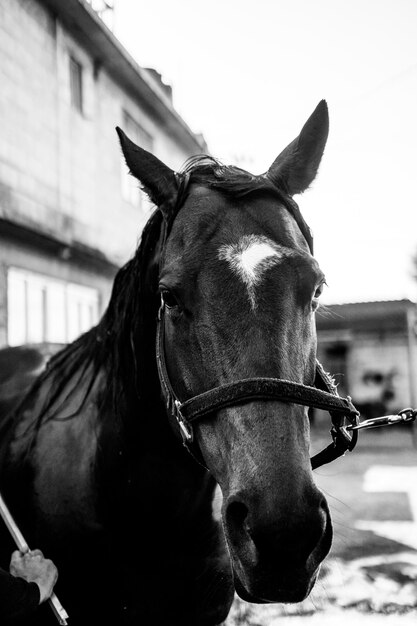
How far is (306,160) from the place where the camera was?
89.5 inches

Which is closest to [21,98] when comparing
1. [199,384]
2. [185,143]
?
[185,143]

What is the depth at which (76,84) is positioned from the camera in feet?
30.8

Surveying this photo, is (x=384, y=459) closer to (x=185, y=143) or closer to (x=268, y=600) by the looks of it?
(x=185, y=143)

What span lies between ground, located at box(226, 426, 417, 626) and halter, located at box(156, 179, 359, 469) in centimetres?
26

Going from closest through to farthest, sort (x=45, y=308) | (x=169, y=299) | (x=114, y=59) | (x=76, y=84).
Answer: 1. (x=169, y=299)
2. (x=45, y=308)
3. (x=76, y=84)
4. (x=114, y=59)

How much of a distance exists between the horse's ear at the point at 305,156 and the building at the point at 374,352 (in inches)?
590

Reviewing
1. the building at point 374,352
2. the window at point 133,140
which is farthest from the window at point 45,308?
the building at point 374,352

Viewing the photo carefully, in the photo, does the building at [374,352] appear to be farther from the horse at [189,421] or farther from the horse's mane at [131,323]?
the horse at [189,421]

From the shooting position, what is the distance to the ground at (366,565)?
14.1 feet

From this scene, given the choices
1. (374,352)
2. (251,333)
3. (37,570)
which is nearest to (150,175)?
(251,333)

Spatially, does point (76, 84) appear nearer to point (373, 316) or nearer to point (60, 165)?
point (60, 165)

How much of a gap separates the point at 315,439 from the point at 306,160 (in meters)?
13.1

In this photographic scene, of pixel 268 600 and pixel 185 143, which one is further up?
pixel 185 143

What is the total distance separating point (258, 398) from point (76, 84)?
8.98m
